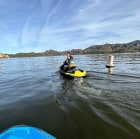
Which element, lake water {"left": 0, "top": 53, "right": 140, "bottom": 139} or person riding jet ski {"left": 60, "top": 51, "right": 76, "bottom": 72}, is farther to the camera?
person riding jet ski {"left": 60, "top": 51, "right": 76, "bottom": 72}

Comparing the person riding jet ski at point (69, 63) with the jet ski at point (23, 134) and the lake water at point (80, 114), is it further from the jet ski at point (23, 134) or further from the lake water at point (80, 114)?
the jet ski at point (23, 134)

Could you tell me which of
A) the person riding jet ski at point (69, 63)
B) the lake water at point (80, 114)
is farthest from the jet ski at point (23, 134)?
the person riding jet ski at point (69, 63)

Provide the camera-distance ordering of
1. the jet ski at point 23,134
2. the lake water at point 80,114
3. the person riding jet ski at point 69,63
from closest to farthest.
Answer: the jet ski at point 23,134 < the lake water at point 80,114 < the person riding jet ski at point 69,63

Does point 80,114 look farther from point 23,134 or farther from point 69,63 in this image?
point 69,63

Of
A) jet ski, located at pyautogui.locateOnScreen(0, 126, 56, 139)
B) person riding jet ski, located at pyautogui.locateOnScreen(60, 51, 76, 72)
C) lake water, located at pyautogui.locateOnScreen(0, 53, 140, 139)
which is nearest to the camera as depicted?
jet ski, located at pyautogui.locateOnScreen(0, 126, 56, 139)

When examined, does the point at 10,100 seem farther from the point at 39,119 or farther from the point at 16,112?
the point at 39,119

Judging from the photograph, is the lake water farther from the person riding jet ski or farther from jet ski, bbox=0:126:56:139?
the person riding jet ski

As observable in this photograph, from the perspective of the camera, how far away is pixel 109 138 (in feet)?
15.1

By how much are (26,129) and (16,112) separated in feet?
12.4

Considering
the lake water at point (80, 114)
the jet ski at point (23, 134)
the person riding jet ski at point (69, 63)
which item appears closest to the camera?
the jet ski at point (23, 134)

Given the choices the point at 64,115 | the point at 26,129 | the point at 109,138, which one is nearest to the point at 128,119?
the point at 109,138

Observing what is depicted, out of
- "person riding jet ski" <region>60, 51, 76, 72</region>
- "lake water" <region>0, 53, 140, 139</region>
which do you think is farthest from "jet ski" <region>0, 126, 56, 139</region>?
"person riding jet ski" <region>60, 51, 76, 72</region>

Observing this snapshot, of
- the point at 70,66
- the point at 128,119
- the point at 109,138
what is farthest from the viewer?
the point at 70,66

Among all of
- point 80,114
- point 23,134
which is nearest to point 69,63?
point 80,114
